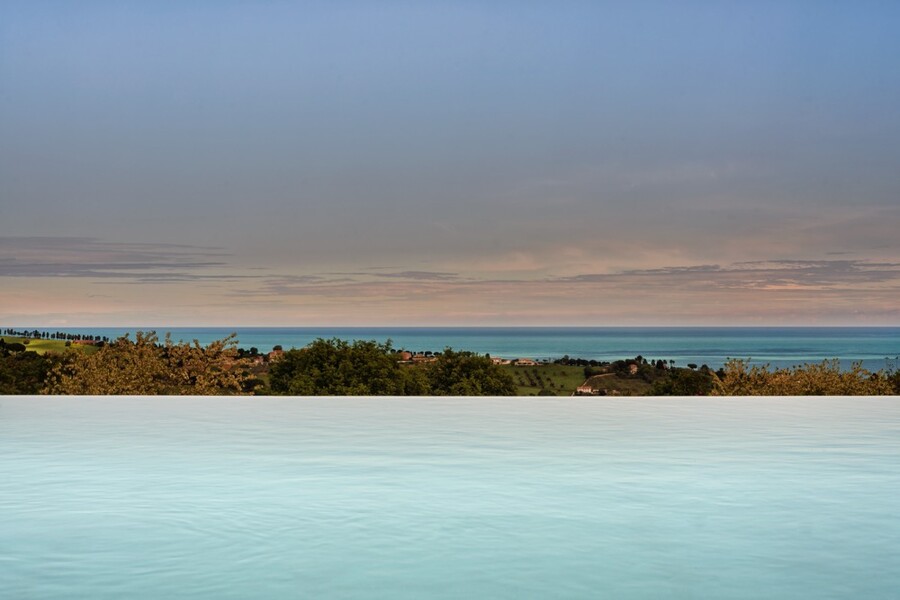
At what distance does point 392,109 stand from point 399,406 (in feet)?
35.9

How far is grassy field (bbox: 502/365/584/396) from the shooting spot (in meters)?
17.5

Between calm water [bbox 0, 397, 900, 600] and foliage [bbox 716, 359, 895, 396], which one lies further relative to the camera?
foliage [bbox 716, 359, 895, 396]

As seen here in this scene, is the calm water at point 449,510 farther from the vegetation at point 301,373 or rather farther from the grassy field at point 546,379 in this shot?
the grassy field at point 546,379

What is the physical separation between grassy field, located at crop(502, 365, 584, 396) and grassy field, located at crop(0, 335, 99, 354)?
7.00m

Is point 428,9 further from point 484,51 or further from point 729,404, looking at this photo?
point 729,404

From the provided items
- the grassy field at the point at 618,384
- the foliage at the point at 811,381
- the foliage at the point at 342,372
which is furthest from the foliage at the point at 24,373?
the grassy field at the point at 618,384

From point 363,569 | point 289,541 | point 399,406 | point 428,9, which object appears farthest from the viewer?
point 428,9

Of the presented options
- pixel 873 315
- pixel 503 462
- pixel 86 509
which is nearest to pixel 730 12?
pixel 873 315

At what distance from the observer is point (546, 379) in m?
22.9

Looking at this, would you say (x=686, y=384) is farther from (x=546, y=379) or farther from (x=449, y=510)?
(x=449, y=510)

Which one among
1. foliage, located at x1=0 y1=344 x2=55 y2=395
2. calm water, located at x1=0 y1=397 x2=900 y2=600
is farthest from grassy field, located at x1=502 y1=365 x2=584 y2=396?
calm water, located at x1=0 y1=397 x2=900 y2=600

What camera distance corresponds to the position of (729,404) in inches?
403

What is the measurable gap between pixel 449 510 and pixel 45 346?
16.6m

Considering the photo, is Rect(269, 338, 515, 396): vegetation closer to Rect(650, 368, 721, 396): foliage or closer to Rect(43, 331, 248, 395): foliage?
Rect(43, 331, 248, 395): foliage
